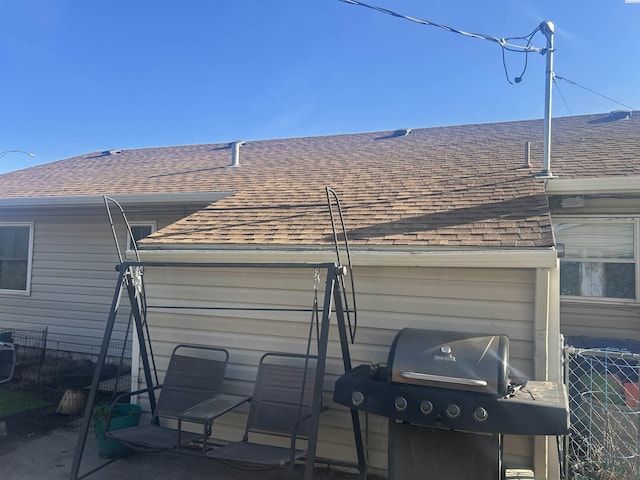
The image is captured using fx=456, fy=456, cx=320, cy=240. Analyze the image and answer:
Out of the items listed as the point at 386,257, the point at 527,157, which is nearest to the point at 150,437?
the point at 386,257

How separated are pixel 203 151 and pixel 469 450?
28.3 feet

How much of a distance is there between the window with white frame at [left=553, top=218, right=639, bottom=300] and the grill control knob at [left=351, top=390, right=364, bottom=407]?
3.62 m

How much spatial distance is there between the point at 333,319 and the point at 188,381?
1485mm

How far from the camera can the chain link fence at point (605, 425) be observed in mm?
3289

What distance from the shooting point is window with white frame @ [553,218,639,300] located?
5266 millimetres

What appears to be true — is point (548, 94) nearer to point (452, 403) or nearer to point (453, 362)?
point (453, 362)

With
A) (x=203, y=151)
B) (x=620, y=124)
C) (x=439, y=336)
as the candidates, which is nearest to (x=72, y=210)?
(x=203, y=151)

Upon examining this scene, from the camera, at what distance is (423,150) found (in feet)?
24.1

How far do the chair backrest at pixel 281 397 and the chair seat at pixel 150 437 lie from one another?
1.73 ft

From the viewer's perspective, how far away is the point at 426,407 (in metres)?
2.73

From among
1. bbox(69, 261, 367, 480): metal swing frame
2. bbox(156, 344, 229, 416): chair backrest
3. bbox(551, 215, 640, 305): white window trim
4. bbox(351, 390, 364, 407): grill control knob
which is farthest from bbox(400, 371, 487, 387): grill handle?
bbox(551, 215, 640, 305): white window trim

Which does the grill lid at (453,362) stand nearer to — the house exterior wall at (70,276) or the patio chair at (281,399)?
the patio chair at (281,399)

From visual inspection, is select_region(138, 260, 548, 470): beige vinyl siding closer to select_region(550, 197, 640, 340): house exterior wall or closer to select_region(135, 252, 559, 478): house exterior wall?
select_region(135, 252, 559, 478): house exterior wall

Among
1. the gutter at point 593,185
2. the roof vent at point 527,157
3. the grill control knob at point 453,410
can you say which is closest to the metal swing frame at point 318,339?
the grill control knob at point 453,410
